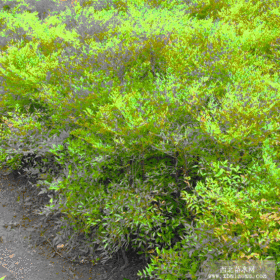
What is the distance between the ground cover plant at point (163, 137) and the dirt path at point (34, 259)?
1.07 ft

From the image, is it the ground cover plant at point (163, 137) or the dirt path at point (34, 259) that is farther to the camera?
the dirt path at point (34, 259)

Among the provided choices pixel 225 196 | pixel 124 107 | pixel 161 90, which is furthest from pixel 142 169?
pixel 225 196

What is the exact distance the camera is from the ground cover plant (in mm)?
2439

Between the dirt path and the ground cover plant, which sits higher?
the ground cover plant

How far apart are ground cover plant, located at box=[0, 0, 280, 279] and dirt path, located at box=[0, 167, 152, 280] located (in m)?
0.33

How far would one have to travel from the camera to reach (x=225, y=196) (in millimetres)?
2416

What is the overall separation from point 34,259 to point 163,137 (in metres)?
3.34

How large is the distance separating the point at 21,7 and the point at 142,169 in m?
12.8

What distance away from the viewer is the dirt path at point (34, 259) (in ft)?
12.5

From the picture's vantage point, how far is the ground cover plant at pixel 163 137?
244 cm

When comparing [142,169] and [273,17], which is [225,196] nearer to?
[142,169]

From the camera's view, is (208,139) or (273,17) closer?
(208,139)

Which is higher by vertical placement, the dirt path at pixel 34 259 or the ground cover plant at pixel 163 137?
the ground cover plant at pixel 163 137

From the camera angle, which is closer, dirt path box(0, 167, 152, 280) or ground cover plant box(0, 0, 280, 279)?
ground cover plant box(0, 0, 280, 279)
